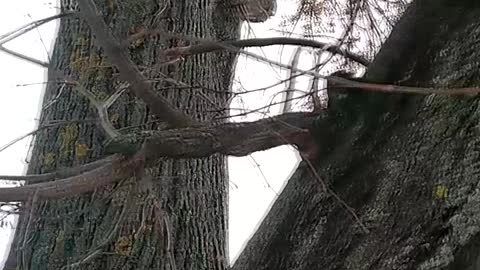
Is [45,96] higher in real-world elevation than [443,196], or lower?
higher

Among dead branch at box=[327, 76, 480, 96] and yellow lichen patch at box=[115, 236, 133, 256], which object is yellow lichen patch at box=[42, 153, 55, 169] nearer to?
yellow lichen patch at box=[115, 236, 133, 256]

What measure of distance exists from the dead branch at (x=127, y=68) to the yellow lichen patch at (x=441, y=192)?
50 centimetres

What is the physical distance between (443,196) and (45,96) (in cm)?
149

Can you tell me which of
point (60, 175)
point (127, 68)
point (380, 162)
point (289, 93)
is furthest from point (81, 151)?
point (380, 162)

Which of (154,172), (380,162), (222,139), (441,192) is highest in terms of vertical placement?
(154,172)

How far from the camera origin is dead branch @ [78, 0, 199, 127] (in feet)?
4.31

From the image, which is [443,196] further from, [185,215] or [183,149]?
[185,215]

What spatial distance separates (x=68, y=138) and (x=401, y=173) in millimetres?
1278

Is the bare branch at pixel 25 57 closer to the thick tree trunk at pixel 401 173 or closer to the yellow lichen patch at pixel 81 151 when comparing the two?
the yellow lichen patch at pixel 81 151

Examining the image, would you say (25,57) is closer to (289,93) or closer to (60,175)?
(60,175)

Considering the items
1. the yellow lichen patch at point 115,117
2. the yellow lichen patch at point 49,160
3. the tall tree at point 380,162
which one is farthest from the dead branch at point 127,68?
the yellow lichen patch at point 49,160

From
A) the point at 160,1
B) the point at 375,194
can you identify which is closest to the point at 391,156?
the point at 375,194

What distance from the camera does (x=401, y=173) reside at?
1.18 metres

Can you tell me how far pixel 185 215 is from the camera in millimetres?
2184
